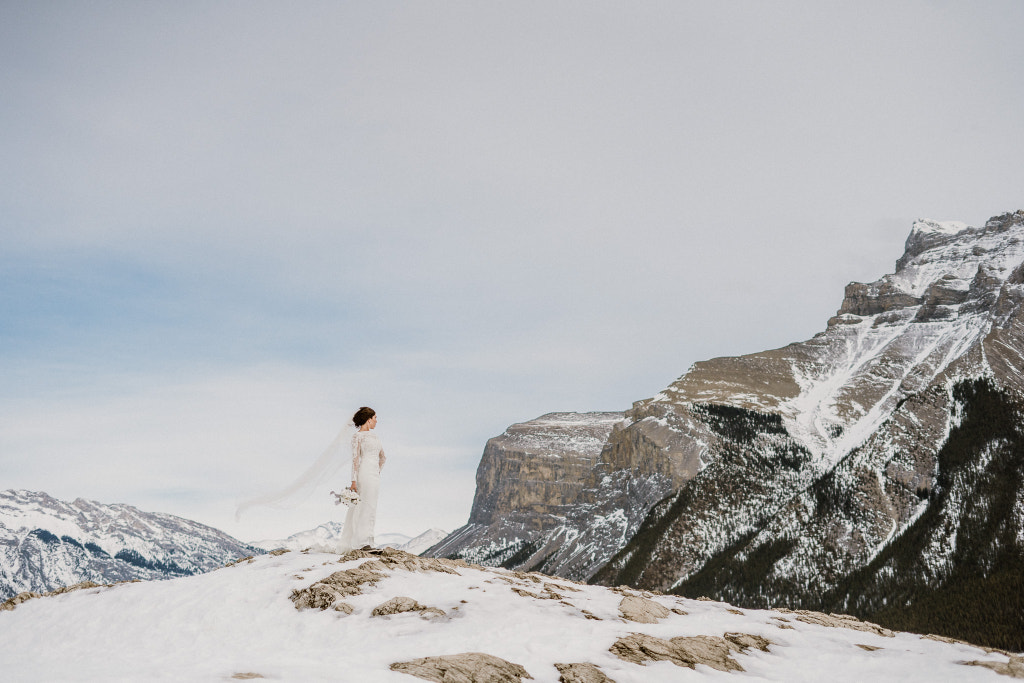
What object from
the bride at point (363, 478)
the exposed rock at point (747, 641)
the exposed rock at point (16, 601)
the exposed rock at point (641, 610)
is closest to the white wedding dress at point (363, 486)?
the bride at point (363, 478)

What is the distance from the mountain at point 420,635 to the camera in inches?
677

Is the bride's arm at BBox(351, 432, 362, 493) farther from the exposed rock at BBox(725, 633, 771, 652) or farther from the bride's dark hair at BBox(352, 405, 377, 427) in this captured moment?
the exposed rock at BBox(725, 633, 771, 652)

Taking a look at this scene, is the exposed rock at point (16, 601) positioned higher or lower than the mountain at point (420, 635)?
lower

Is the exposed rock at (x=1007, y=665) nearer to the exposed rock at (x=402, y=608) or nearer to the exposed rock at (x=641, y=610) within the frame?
the exposed rock at (x=641, y=610)

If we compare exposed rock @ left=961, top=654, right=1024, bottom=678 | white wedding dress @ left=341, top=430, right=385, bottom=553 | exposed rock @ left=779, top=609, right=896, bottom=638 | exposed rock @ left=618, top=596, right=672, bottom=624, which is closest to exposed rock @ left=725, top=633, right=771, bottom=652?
exposed rock @ left=618, top=596, right=672, bottom=624

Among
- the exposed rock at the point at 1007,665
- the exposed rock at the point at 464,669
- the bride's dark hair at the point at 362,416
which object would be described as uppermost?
the bride's dark hair at the point at 362,416

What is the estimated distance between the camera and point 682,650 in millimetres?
20156

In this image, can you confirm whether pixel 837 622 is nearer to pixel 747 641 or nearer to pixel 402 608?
pixel 747 641

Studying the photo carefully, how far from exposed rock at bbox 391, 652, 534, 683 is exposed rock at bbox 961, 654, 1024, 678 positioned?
40.1ft

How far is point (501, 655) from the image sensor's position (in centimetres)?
1830

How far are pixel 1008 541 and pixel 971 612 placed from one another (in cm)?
2876

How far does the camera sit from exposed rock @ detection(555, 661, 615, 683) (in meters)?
17.1

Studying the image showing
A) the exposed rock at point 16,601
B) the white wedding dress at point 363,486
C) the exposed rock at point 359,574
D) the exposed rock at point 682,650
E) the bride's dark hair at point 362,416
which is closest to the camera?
the exposed rock at point 682,650

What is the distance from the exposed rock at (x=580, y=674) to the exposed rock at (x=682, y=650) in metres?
1.74
